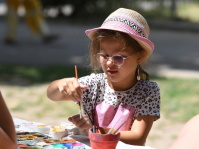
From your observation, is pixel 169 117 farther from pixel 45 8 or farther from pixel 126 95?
pixel 45 8

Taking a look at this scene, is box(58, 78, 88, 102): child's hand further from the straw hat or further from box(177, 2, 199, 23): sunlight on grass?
box(177, 2, 199, 23): sunlight on grass

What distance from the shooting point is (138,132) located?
7.74 feet

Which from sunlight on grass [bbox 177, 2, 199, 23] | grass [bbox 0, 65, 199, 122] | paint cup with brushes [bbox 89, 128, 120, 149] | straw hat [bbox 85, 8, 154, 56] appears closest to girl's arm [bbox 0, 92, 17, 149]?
paint cup with brushes [bbox 89, 128, 120, 149]

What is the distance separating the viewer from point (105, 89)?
259 centimetres

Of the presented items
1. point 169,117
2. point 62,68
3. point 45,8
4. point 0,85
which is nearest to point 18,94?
point 0,85

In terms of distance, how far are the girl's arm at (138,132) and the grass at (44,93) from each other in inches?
109

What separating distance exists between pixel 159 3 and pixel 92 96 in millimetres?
→ 12348

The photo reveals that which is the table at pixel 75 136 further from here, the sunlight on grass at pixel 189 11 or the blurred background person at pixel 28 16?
the sunlight on grass at pixel 189 11

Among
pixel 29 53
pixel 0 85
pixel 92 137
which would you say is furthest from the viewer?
pixel 29 53

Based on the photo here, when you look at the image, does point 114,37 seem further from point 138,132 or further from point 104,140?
point 104,140

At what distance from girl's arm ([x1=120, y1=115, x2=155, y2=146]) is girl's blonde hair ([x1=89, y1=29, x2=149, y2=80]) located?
0.96 feet

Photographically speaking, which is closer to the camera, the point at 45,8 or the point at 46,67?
the point at 46,67

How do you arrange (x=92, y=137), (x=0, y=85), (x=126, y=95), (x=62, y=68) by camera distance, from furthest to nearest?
(x=62, y=68) → (x=0, y=85) → (x=126, y=95) → (x=92, y=137)

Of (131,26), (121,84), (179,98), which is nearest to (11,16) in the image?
(179,98)
